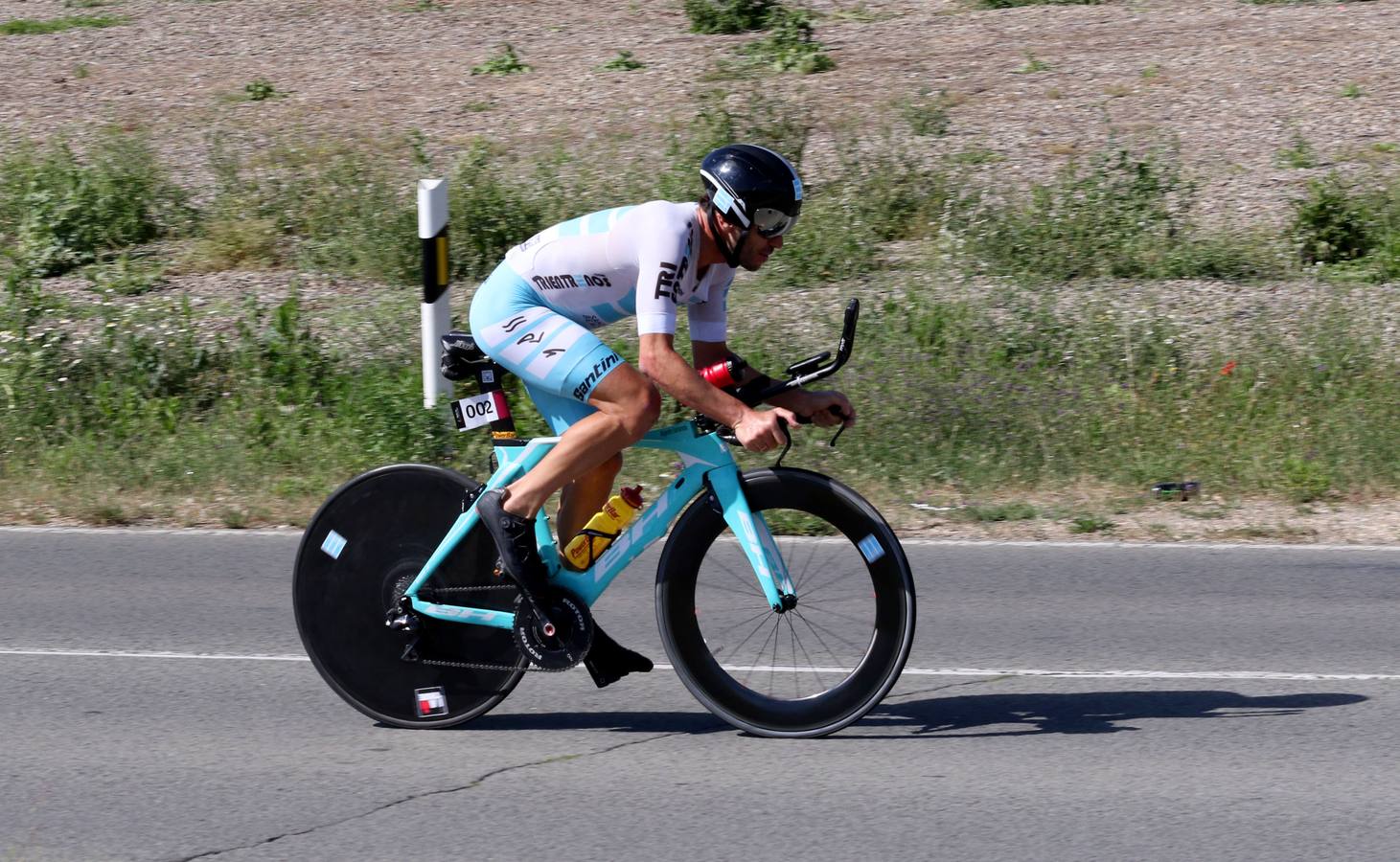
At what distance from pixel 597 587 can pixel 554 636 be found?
0.23 meters

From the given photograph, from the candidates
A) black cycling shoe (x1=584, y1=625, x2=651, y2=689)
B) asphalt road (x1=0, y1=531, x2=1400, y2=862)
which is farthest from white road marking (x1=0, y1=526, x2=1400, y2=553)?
black cycling shoe (x1=584, y1=625, x2=651, y2=689)

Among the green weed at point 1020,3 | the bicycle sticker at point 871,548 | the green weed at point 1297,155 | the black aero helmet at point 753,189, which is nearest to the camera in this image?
the black aero helmet at point 753,189

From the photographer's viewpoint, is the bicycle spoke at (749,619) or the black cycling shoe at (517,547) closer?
the black cycling shoe at (517,547)

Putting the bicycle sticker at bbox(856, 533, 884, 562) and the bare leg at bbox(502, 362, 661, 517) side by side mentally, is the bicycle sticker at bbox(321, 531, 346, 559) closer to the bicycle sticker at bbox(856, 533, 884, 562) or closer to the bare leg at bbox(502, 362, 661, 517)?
the bare leg at bbox(502, 362, 661, 517)

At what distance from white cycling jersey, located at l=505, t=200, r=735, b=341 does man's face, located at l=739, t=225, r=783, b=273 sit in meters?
0.14

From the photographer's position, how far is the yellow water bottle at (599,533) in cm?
539

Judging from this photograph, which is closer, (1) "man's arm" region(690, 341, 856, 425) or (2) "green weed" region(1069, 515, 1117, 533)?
(1) "man's arm" region(690, 341, 856, 425)

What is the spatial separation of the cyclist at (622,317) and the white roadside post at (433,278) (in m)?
4.30

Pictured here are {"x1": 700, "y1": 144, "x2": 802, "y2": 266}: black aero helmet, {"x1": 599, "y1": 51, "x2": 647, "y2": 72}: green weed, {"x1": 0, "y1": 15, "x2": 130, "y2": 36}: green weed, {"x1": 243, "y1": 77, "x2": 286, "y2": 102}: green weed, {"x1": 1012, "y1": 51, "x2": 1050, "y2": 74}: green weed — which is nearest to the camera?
{"x1": 700, "y1": 144, "x2": 802, "y2": 266}: black aero helmet

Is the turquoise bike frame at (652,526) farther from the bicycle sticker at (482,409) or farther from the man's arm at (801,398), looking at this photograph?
the man's arm at (801,398)

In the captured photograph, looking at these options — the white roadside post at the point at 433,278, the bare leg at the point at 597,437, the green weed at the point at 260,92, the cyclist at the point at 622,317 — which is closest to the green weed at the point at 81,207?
the green weed at the point at 260,92

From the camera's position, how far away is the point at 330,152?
16.1 metres

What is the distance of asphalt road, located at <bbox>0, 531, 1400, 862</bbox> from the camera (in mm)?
4586

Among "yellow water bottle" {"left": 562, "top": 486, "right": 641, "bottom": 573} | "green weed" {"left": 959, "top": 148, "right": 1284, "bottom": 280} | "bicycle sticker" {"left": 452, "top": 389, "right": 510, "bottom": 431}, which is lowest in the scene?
"green weed" {"left": 959, "top": 148, "right": 1284, "bottom": 280}
